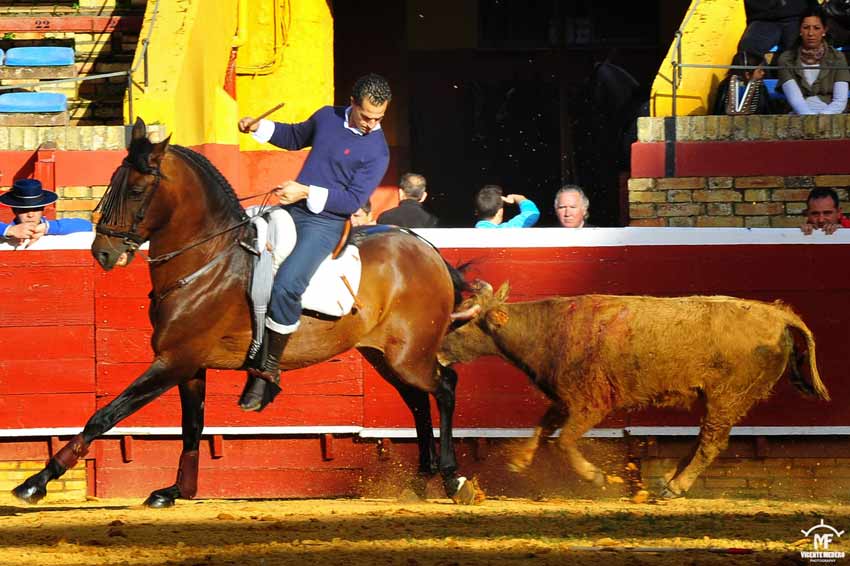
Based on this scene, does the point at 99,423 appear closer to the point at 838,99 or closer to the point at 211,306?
the point at 211,306

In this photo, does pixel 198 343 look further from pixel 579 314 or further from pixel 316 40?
pixel 316 40

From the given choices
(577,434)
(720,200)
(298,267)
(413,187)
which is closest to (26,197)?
(298,267)

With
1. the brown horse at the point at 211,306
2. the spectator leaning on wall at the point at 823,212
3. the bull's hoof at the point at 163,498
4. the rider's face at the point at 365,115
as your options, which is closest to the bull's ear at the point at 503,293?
the brown horse at the point at 211,306

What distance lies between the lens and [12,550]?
661cm

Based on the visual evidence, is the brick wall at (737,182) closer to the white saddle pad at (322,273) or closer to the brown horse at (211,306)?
the brown horse at (211,306)

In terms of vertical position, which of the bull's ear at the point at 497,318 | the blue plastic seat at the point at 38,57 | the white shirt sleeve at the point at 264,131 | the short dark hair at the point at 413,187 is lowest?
the bull's ear at the point at 497,318

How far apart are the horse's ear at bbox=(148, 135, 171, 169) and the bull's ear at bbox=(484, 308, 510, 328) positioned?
222 cm

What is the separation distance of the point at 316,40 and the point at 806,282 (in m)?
6.21

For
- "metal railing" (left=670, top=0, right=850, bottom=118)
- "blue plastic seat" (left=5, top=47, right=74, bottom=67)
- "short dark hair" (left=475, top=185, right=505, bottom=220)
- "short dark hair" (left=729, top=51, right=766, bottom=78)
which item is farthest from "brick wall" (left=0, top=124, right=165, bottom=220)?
"short dark hair" (left=729, top=51, right=766, bottom=78)

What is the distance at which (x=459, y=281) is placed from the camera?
28.6 feet

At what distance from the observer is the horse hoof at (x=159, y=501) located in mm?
8289

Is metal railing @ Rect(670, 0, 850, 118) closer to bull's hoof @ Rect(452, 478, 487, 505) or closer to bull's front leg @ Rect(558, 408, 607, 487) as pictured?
bull's front leg @ Rect(558, 408, 607, 487)

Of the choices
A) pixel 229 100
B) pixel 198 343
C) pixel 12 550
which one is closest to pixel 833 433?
pixel 198 343

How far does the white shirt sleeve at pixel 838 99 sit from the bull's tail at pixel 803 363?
2.63m
